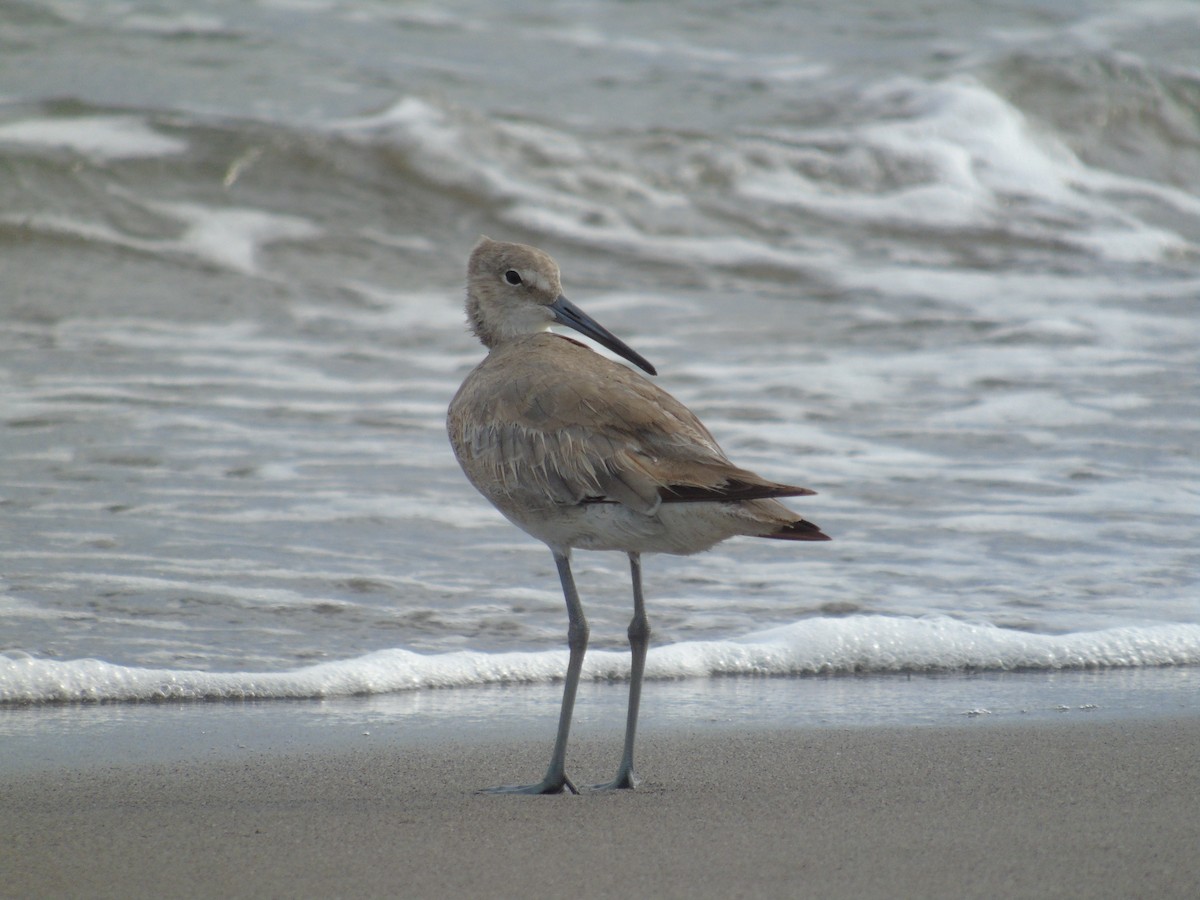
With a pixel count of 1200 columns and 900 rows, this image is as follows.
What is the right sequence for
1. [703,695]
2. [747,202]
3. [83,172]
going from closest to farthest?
[703,695], [83,172], [747,202]

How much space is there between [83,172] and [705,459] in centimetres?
850

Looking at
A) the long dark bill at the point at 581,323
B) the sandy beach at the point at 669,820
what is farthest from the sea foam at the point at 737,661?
the long dark bill at the point at 581,323

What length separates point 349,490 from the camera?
5992 millimetres

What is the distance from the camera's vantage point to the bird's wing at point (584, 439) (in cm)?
310

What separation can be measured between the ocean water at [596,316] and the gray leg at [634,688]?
799 millimetres

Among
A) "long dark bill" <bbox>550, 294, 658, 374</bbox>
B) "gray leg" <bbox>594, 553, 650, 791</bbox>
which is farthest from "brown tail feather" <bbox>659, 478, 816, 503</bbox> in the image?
"long dark bill" <bbox>550, 294, 658, 374</bbox>

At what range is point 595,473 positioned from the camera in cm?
323

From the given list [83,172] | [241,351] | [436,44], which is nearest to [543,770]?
[241,351]

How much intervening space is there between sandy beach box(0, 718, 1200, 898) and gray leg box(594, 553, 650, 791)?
0.28ft

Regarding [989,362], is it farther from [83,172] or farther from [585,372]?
[83,172]

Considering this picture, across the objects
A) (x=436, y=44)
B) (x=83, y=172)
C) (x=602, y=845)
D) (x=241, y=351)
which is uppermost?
(x=436, y=44)

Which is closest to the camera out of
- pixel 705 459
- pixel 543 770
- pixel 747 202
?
pixel 705 459

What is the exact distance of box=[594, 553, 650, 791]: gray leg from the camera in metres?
3.31

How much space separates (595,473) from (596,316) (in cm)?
608
